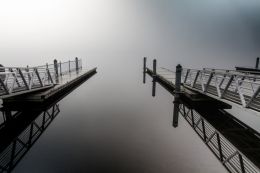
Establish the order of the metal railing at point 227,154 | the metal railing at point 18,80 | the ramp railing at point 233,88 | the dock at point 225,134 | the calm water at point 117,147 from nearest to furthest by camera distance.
→ the metal railing at point 227,154, the dock at point 225,134, the ramp railing at point 233,88, the metal railing at point 18,80, the calm water at point 117,147

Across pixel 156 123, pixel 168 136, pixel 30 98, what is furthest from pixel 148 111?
pixel 30 98

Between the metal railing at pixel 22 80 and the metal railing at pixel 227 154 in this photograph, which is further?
the metal railing at pixel 22 80

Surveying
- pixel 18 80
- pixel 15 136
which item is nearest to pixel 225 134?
pixel 15 136

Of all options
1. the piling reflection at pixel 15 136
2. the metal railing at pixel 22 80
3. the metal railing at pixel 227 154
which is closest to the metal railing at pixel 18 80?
the metal railing at pixel 22 80

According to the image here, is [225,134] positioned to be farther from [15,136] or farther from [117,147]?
[15,136]

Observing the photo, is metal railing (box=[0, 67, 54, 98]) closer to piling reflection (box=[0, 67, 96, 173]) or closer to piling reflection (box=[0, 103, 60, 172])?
piling reflection (box=[0, 67, 96, 173])

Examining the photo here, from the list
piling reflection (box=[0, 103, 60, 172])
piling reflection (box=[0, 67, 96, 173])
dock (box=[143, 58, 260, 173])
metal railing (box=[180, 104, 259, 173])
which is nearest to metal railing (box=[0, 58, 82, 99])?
piling reflection (box=[0, 67, 96, 173])

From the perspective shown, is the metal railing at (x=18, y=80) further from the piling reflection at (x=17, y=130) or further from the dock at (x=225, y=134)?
the dock at (x=225, y=134)

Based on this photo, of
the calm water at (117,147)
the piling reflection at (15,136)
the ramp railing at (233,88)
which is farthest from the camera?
the calm water at (117,147)

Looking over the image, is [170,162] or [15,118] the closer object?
[15,118]

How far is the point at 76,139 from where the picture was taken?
1326 cm

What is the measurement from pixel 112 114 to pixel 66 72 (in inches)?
317

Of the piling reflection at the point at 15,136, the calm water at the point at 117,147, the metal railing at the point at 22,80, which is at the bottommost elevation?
the calm water at the point at 117,147

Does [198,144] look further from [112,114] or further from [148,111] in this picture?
[112,114]
